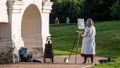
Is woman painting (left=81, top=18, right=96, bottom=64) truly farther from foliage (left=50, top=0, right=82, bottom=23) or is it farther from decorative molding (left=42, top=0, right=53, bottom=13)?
foliage (left=50, top=0, right=82, bottom=23)

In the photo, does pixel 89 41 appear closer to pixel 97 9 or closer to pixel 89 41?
pixel 89 41

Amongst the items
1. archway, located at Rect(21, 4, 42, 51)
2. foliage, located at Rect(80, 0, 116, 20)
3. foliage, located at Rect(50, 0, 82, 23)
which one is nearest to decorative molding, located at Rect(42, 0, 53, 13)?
archway, located at Rect(21, 4, 42, 51)

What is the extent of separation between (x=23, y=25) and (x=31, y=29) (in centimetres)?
41

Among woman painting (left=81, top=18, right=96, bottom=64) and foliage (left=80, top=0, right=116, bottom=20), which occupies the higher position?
foliage (left=80, top=0, right=116, bottom=20)

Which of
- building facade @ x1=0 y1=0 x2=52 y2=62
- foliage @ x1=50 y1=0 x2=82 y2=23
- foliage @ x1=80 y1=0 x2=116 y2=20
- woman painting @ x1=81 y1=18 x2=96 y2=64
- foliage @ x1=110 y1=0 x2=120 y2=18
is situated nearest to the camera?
woman painting @ x1=81 y1=18 x2=96 y2=64

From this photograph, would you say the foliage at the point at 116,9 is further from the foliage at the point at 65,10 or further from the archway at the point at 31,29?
the archway at the point at 31,29

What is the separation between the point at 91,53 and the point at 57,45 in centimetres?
1173

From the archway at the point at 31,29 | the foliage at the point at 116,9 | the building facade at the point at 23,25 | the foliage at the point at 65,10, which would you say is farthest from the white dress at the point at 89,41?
the foliage at the point at 65,10

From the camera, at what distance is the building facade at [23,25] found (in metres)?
19.0

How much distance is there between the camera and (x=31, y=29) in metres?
22.5

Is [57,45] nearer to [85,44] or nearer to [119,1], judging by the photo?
[85,44]

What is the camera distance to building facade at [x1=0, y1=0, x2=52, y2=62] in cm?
1898

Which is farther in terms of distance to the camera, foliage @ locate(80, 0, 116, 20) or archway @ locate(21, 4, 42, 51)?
foliage @ locate(80, 0, 116, 20)

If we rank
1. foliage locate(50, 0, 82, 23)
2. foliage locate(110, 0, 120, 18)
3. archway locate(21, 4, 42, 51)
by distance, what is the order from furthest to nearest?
foliage locate(50, 0, 82, 23) → foliage locate(110, 0, 120, 18) → archway locate(21, 4, 42, 51)
